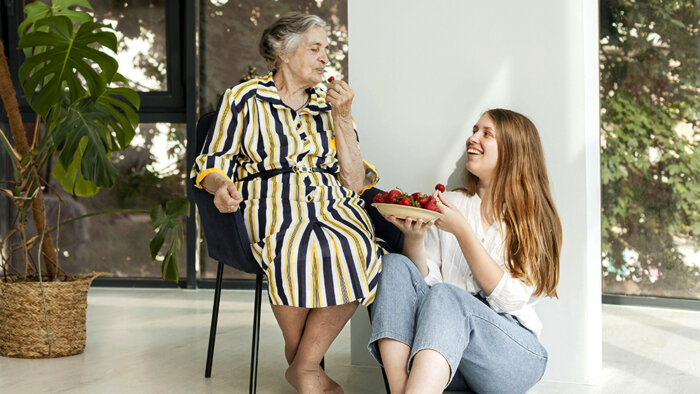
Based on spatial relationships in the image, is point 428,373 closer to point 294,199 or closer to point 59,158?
point 294,199

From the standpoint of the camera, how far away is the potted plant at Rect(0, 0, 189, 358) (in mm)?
2592

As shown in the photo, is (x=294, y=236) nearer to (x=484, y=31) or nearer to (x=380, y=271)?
(x=380, y=271)

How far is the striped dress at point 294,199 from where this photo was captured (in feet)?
6.69

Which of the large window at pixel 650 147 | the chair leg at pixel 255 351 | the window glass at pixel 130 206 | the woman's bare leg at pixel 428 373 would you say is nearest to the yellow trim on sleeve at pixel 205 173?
the chair leg at pixel 255 351

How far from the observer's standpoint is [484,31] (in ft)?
8.02

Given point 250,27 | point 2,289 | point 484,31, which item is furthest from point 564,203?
point 250,27

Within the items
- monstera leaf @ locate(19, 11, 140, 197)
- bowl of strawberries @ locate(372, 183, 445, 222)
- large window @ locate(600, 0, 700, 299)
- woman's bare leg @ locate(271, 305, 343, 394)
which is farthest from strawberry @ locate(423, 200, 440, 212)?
large window @ locate(600, 0, 700, 299)

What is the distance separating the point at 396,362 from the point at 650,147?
247 centimetres

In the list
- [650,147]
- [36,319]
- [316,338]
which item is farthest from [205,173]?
[650,147]

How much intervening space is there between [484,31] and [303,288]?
1.04 meters

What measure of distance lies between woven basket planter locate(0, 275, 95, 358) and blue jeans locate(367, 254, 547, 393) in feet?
4.62

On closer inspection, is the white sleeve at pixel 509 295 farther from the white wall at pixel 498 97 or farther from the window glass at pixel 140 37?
the window glass at pixel 140 37

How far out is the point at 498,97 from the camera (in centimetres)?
243

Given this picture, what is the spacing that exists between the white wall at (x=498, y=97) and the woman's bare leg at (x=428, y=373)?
758 millimetres
